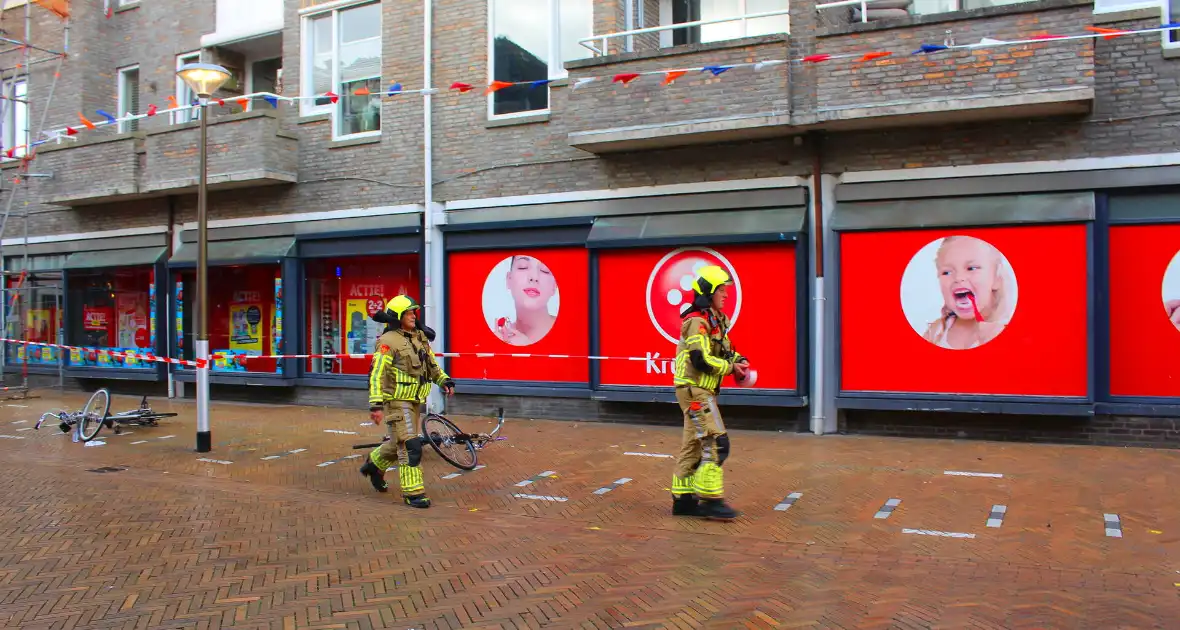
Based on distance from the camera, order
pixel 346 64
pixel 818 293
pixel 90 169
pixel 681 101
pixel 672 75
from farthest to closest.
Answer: pixel 90 169
pixel 346 64
pixel 681 101
pixel 818 293
pixel 672 75

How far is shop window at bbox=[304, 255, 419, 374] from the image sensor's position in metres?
14.5

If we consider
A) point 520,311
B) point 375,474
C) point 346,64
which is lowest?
point 375,474

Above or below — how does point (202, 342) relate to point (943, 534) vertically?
above

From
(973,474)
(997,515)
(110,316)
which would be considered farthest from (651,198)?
(110,316)

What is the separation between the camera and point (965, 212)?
34.0 ft

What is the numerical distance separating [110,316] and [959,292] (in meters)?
15.4

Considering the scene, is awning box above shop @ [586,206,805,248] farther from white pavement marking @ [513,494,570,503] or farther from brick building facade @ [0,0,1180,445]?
white pavement marking @ [513,494,570,503]

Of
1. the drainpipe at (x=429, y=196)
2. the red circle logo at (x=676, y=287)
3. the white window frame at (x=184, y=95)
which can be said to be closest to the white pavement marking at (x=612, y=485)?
the red circle logo at (x=676, y=287)

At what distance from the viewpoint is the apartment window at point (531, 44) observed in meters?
13.1

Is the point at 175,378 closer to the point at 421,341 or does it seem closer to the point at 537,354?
the point at 537,354

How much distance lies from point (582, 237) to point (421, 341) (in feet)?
16.3

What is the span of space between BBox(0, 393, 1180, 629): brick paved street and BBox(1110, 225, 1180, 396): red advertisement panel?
32.5 inches

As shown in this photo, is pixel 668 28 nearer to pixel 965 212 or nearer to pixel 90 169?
pixel 965 212

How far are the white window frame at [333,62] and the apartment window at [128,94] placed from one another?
5.13m
